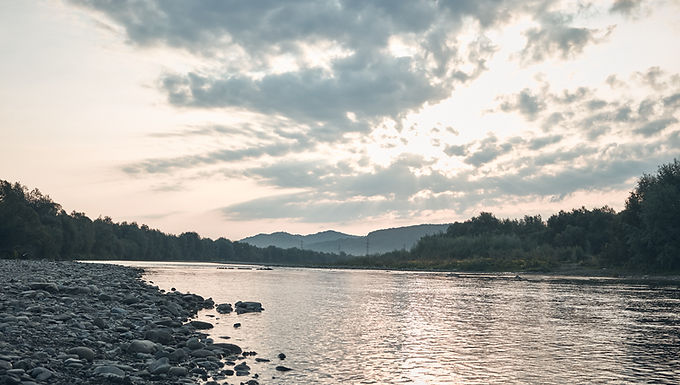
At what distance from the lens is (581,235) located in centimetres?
14750

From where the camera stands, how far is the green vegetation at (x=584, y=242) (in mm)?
87875

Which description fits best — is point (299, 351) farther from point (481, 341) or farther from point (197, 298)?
point (197, 298)

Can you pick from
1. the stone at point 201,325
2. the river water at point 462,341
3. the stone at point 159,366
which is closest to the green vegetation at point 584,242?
the river water at point 462,341

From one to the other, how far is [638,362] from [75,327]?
2411 centimetres

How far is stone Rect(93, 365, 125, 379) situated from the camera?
1545 centimetres

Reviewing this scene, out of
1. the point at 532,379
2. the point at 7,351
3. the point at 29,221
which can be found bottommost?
the point at 532,379

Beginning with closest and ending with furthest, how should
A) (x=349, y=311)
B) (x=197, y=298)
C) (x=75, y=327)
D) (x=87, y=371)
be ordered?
(x=87, y=371), (x=75, y=327), (x=349, y=311), (x=197, y=298)

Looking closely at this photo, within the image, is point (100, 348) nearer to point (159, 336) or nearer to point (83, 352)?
point (83, 352)

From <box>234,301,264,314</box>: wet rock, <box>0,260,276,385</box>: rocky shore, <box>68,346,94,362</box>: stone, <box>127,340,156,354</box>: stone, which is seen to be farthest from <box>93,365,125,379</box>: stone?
<box>234,301,264,314</box>: wet rock

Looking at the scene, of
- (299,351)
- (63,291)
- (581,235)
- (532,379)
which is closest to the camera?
(532,379)

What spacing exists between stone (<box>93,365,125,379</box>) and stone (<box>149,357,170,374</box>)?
47.5 inches

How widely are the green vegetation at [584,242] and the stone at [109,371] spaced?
9268 cm

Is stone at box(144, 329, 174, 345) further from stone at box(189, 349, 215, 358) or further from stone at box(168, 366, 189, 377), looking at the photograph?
stone at box(168, 366, 189, 377)

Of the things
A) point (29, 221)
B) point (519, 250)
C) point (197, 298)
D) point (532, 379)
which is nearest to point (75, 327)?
point (532, 379)
